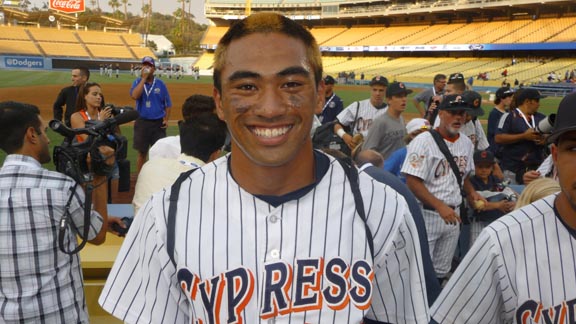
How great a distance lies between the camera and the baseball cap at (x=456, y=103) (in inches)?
167

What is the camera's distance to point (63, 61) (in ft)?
163

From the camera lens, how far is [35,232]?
2410mm

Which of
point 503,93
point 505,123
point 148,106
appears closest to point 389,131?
point 505,123

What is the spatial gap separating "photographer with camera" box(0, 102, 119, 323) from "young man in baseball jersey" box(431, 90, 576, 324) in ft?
5.65

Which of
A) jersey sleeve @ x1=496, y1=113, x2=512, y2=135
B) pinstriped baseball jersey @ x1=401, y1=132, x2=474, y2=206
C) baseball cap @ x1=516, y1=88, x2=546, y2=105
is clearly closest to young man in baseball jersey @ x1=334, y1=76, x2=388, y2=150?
jersey sleeve @ x1=496, y1=113, x2=512, y2=135

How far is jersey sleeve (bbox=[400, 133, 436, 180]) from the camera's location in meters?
4.12

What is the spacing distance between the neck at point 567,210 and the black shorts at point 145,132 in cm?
667

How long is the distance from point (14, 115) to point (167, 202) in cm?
157

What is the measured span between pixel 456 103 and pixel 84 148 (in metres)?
3.01

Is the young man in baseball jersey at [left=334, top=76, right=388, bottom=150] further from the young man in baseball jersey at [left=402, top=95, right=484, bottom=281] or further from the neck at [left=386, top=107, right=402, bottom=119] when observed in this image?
the young man in baseball jersey at [left=402, top=95, right=484, bottom=281]

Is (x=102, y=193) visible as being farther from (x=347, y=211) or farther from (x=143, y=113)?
(x=143, y=113)

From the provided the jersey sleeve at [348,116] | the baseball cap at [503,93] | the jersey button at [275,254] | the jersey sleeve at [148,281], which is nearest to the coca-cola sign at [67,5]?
the jersey sleeve at [348,116]

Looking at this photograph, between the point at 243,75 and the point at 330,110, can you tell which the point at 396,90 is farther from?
the point at 243,75

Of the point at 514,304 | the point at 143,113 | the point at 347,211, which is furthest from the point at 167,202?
the point at 143,113
